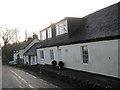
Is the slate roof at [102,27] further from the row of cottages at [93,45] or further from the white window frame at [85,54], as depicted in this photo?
the white window frame at [85,54]

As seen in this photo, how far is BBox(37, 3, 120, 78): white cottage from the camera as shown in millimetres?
13148

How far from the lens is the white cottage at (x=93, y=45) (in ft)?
43.1

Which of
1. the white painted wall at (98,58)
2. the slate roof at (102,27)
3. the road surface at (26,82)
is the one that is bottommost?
the road surface at (26,82)

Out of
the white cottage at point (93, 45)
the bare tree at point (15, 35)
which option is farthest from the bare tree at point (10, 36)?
the white cottage at point (93, 45)

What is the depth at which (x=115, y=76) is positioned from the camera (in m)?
12.7

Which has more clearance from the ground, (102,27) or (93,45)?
(102,27)

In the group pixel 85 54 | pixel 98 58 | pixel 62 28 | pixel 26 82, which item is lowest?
pixel 26 82

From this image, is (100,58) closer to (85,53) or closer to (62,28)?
(85,53)

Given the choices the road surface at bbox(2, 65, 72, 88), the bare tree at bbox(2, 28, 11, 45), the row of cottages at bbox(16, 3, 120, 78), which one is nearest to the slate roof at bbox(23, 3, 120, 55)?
the row of cottages at bbox(16, 3, 120, 78)

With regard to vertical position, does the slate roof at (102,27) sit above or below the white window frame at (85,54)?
above

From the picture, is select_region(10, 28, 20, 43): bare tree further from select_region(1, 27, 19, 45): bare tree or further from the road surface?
the road surface

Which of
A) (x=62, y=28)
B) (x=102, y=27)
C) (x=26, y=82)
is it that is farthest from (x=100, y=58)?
(x=62, y=28)

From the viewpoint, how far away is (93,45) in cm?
1537

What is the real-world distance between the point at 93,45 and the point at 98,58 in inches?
49.3
